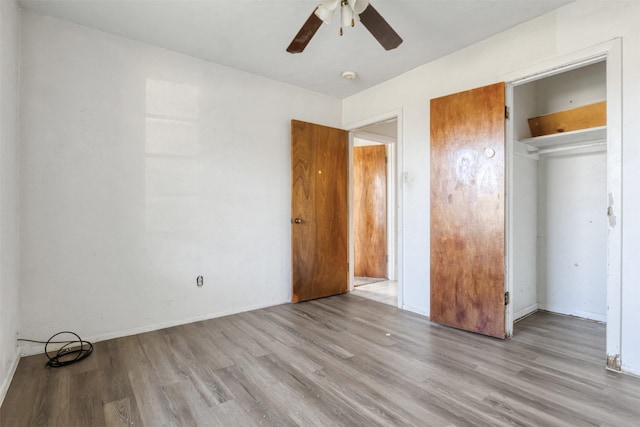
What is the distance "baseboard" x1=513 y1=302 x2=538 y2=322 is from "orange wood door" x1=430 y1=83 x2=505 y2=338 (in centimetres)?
69

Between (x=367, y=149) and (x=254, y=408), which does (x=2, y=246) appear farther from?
(x=367, y=149)

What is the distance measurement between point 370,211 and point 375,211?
83 mm

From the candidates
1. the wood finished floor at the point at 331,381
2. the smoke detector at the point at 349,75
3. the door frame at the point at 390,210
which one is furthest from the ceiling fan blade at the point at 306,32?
the door frame at the point at 390,210

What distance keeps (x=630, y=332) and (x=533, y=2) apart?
2389 mm

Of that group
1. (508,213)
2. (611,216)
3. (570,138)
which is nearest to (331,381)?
(508,213)

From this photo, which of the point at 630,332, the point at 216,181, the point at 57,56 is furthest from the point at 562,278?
the point at 57,56

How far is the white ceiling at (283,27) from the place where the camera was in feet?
7.63

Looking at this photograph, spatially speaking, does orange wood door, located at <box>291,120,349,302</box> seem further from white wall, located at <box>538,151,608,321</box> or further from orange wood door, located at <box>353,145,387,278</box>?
white wall, located at <box>538,151,608,321</box>

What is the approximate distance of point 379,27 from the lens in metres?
2.02

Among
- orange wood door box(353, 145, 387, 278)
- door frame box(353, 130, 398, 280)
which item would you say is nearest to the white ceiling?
door frame box(353, 130, 398, 280)

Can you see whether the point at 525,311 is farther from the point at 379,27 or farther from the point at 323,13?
the point at 323,13

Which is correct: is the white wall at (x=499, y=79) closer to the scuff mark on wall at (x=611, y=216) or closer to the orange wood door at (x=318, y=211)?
the scuff mark on wall at (x=611, y=216)

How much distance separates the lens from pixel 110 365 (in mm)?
2232

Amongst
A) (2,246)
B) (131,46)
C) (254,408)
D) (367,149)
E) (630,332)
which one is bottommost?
(254,408)
